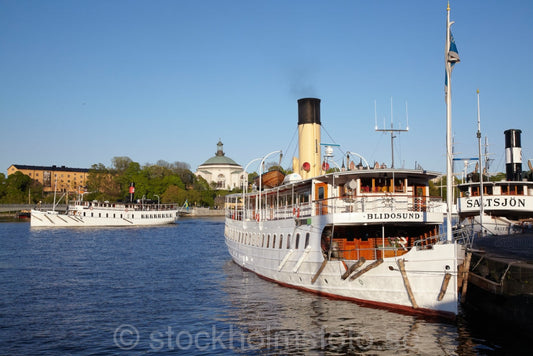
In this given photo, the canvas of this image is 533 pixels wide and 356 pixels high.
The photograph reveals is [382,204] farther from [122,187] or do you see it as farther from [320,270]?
[122,187]

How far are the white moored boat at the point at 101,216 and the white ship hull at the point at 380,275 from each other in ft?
276

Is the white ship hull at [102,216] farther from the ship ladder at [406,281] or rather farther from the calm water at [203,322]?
the ship ladder at [406,281]

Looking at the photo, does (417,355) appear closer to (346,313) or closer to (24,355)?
(346,313)

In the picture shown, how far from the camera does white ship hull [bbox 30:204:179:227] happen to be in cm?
10325

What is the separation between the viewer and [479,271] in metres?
24.8

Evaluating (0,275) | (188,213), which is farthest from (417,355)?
(188,213)

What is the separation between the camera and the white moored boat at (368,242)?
21266 millimetres

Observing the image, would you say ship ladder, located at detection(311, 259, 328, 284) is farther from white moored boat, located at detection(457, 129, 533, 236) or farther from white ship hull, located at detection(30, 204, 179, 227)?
white ship hull, located at detection(30, 204, 179, 227)

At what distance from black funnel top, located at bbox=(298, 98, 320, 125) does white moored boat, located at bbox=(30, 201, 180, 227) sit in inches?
3265

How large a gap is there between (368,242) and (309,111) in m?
11.9

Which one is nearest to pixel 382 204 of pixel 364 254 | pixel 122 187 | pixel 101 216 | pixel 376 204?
pixel 376 204

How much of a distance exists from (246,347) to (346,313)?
576 centimetres

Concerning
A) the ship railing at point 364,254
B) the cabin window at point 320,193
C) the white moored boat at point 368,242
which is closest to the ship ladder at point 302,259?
the white moored boat at point 368,242

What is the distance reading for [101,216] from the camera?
108438mm
